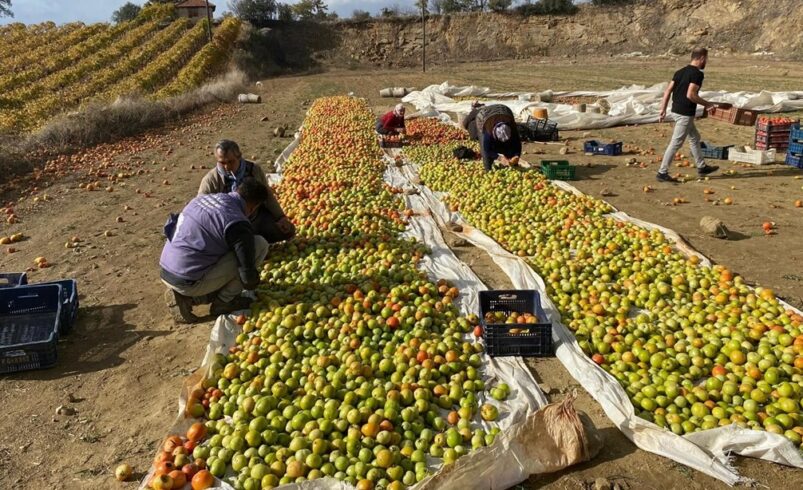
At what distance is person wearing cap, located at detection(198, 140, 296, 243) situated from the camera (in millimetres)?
6707

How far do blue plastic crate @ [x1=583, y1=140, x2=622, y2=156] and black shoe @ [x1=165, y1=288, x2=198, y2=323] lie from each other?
1074cm

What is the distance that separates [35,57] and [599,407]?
40.5 metres

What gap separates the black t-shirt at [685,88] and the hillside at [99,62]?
19.3m

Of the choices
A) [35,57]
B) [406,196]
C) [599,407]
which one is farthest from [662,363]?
[35,57]

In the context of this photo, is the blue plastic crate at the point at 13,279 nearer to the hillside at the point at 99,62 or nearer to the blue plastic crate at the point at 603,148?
the blue plastic crate at the point at 603,148

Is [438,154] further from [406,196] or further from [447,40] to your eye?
[447,40]

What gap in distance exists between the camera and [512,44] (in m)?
55.4

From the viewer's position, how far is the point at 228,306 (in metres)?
5.91

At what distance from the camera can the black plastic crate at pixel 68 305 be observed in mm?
5684

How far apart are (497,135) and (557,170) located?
1520mm

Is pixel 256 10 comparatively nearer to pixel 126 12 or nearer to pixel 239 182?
pixel 126 12

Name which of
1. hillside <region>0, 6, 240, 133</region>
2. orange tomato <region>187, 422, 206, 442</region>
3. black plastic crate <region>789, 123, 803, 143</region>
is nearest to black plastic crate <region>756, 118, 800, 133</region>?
black plastic crate <region>789, 123, 803, 143</region>

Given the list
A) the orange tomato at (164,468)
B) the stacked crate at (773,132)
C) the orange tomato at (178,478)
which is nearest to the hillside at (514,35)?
the stacked crate at (773,132)

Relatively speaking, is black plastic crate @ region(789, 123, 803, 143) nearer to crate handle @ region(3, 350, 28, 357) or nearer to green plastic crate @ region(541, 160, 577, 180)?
green plastic crate @ region(541, 160, 577, 180)
